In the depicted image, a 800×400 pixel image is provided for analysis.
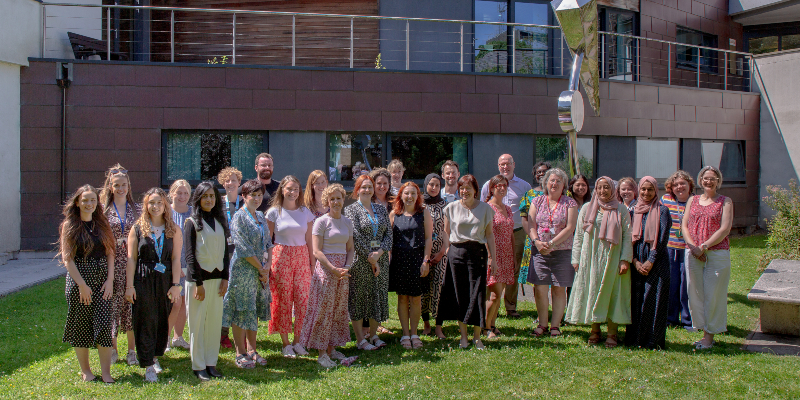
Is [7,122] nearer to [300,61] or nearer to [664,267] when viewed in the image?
[300,61]

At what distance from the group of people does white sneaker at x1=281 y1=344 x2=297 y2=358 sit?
0.4 inches

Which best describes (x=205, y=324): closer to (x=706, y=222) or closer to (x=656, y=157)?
(x=706, y=222)

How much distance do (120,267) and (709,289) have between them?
5.38 meters

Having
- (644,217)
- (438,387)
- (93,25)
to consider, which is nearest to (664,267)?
(644,217)

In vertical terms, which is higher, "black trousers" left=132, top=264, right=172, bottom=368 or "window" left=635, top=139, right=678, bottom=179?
"window" left=635, top=139, right=678, bottom=179

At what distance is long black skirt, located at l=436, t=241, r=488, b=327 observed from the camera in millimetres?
5383

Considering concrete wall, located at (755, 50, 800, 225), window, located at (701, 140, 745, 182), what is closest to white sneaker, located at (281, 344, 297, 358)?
window, located at (701, 140, 745, 182)

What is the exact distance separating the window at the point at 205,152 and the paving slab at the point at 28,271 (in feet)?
7.17

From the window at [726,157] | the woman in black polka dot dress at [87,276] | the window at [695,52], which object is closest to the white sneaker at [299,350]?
the woman in black polka dot dress at [87,276]

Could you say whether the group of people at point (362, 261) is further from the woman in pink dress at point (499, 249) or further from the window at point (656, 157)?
the window at point (656, 157)

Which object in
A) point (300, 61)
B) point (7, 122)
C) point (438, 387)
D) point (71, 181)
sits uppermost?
point (300, 61)

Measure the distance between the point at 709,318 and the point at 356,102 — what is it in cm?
669

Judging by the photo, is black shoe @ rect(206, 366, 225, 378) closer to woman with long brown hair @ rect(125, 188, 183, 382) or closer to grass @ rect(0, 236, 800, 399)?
grass @ rect(0, 236, 800, 399)

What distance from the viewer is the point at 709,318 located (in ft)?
18.0
